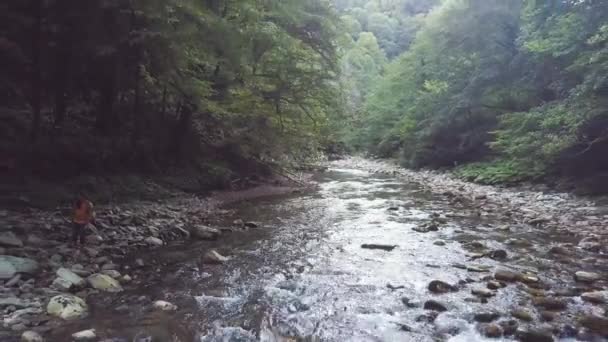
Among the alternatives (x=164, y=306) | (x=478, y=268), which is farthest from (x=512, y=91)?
(x=164, y=306)

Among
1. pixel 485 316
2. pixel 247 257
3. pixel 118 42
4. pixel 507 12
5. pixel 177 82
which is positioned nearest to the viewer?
pixel 485 316

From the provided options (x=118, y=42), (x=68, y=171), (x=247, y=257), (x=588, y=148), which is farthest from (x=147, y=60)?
(x=588, y=148)

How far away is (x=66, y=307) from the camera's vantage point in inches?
219

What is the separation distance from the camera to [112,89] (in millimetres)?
12758

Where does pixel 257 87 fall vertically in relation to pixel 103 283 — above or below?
above

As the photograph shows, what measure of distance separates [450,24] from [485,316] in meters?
23.5

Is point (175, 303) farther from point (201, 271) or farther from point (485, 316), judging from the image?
point (485, 316)

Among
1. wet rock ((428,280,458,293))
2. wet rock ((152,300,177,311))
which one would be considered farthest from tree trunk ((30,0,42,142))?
wet rock ((428,280,458,293))

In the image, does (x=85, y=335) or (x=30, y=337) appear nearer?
(x=30, y=337)

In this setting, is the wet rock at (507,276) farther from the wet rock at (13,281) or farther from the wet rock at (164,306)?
the wet rock at (13,281)

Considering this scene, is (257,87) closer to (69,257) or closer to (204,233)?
(204,233)

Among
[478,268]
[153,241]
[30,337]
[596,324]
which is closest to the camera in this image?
[30,337]

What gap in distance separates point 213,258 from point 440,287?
4.23 meters

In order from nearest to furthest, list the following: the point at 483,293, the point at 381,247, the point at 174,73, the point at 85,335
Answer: the point at 85,335
the point at 483,293
the point at 381,247
the point at 174,73
